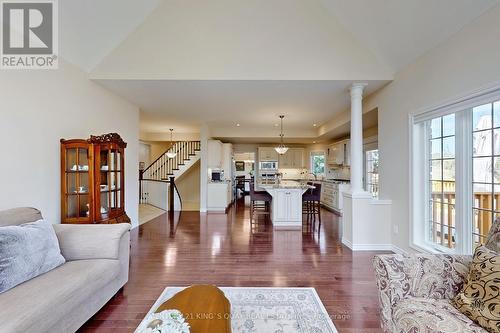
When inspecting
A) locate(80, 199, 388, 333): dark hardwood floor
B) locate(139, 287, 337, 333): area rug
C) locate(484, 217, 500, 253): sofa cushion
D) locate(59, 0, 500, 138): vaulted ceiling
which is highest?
locate(59, 0, 500, 138): vaulted ceiling

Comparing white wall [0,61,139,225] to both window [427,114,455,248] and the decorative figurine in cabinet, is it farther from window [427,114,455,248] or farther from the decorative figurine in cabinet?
window [427,114,455,248]

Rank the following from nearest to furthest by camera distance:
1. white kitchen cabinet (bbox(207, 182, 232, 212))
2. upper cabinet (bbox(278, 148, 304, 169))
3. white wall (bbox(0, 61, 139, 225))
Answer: white wall (bbox(0, 61, 139, 225)), white kitchen cabinet (bbox(207, 182, 232, 212)), upper cabinet (bbox(278, 148, 304, 169))

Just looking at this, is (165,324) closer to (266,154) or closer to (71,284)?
(71,284)

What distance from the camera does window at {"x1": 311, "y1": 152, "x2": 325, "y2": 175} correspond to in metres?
10.4

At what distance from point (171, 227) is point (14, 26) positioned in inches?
165

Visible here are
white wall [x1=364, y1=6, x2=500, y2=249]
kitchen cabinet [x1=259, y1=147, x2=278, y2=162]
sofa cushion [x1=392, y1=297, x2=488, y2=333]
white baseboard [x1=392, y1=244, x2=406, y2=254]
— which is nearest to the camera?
sofa cushion [x1=392, y1=297, x2=488, y2=333]

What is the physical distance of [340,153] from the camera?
8570 millimetres

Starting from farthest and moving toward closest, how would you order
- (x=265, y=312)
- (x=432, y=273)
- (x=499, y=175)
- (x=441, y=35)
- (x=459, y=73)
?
(x=441, y=35), (x=459, y=73), (x=499, y=175), (x=265, y=312), (x=432, y=273)

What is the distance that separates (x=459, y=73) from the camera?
275 centimetres

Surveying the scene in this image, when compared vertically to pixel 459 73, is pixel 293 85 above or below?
above

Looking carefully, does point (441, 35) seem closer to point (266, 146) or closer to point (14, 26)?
point (14, 26)

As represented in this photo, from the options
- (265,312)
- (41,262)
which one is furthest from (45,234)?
(265,312)

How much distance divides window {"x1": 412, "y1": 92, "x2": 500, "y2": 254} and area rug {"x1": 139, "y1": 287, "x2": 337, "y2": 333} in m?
1.87

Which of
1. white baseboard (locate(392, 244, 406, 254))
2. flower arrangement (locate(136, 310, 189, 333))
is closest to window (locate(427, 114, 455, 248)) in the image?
white baseboard (locate(392, 244, 406, 254))
